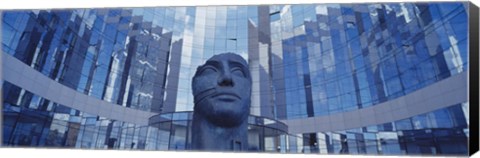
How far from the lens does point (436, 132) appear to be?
15094 mm

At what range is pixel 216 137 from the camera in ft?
39.5

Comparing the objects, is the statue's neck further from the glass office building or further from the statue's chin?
the glass office building

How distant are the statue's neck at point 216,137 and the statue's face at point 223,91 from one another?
0.16m

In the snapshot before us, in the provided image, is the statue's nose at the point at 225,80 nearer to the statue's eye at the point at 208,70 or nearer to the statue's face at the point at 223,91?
the statue's face at the point at 223,91

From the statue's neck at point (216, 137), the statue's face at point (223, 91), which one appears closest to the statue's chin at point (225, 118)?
the statue's face at point (223, 91)

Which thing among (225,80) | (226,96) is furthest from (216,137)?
(225,80)

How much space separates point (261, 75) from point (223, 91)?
37.2 feet

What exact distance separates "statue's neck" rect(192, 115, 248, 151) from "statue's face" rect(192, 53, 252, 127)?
163 millimetres

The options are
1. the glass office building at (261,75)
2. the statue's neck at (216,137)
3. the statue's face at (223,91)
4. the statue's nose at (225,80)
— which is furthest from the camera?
the glass office building at (261,75)

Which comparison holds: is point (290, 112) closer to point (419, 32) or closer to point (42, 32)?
point (419, 32)

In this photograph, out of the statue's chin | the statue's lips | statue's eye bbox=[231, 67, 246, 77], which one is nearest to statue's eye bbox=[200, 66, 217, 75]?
statue's eye bbox=[231, 67, 246, 77]

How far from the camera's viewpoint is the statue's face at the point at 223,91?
1208 centimetres

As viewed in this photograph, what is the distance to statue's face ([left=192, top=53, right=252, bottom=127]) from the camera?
12078 mm

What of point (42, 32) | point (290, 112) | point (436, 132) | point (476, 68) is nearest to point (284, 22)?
point (290, 112)
